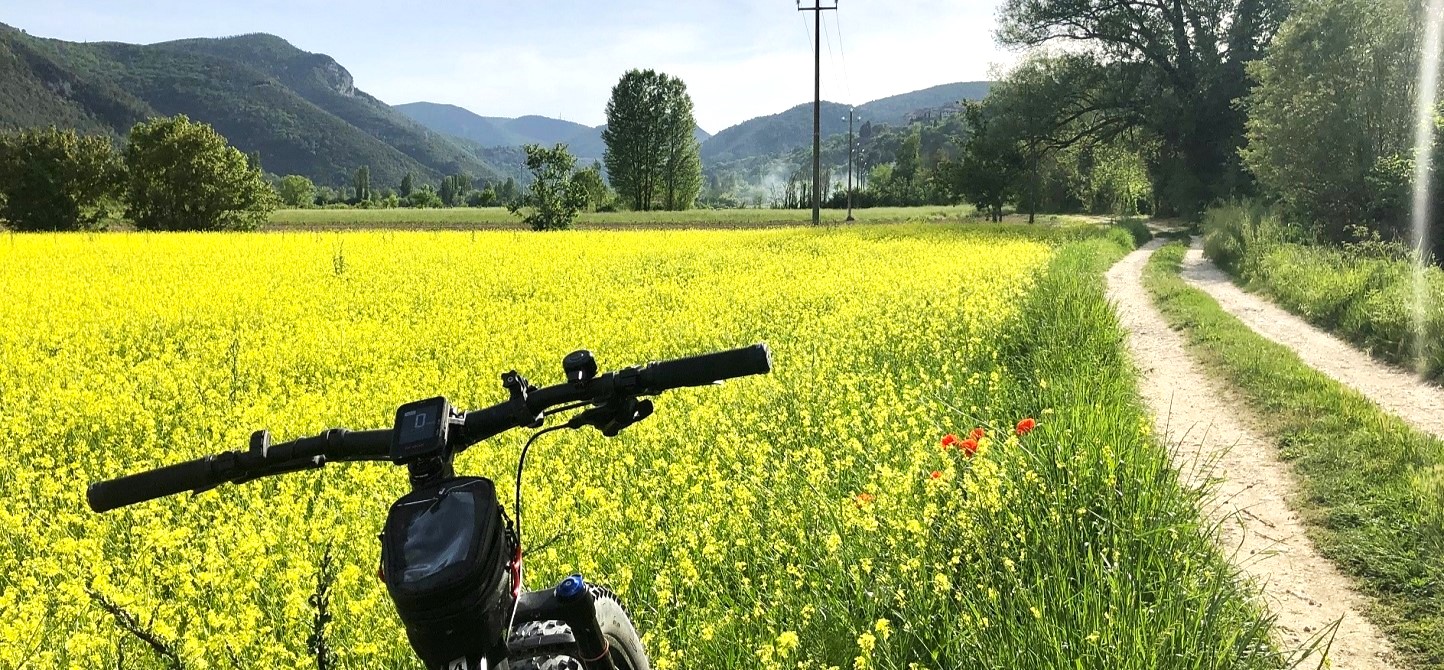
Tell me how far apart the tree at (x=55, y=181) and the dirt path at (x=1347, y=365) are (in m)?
55.6

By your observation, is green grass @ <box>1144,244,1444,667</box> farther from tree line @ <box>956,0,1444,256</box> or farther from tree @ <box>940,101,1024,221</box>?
tree @ <box>940,101,1024,221</box>

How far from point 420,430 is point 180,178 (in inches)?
2145

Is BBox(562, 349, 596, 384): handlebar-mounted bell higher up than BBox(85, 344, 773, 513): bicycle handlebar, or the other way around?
BBox(562, 349, 596, 384): handlebar-mounted bell

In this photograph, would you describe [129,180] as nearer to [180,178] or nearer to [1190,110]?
[180,178]

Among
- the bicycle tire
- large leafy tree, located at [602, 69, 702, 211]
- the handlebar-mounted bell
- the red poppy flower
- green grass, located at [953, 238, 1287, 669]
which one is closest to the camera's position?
the handlebar-mounted bell

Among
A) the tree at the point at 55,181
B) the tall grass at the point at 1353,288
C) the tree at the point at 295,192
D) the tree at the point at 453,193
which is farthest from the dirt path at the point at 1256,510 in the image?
the tree at the point at 453,193

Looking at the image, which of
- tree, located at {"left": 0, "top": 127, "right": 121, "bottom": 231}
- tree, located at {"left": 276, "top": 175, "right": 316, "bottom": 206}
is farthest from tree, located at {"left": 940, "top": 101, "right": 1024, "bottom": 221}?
tree, located at {"left": 276, "top": 175, "right": 316, "bottom": 206}

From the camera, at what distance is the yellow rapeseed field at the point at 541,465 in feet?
10.7

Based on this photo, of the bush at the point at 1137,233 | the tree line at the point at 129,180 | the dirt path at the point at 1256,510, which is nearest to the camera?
the dirt path at the point at 1256,510

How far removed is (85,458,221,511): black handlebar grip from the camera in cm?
149

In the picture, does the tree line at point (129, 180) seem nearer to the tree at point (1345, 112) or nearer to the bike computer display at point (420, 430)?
the tree at point (1345, 112)

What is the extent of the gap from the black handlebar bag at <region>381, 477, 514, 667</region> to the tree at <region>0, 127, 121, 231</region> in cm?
5766

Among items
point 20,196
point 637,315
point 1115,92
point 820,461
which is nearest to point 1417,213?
point 637,315

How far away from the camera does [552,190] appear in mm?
46312
